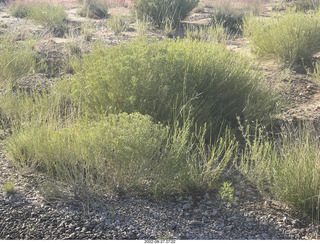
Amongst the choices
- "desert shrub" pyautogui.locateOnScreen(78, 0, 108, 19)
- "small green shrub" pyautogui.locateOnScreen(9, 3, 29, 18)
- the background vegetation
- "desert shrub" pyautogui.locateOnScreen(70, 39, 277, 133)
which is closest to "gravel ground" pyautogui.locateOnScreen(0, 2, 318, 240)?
the background vegetation

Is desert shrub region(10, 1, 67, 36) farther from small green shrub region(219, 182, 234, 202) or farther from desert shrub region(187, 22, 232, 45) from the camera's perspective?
small green shrub region(219, 182, 234, 202)

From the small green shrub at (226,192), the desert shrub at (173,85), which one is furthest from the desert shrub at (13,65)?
the small green shrub at (226,192)

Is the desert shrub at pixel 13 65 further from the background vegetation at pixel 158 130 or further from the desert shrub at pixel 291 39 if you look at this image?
the desert shrub at pixel 291 39

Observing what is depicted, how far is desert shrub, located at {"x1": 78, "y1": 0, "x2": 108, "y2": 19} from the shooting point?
37.6 ft

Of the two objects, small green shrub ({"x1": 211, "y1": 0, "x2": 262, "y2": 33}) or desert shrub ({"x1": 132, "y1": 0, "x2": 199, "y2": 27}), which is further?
small green shrub ({"x1": 211, "y1": 0, "x2": 262, "y2": 33})

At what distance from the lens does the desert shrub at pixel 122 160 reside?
3279 mm

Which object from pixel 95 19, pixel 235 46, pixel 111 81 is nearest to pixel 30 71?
pixel 111 81

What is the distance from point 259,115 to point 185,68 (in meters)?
0.99

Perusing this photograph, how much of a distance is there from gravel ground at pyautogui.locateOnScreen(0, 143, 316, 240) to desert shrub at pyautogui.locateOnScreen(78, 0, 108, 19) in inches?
346

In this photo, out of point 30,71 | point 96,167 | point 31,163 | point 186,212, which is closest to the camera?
point 186,212

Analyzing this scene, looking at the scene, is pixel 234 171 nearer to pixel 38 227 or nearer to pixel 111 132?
pixel 111 132

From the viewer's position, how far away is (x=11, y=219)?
2957 mm

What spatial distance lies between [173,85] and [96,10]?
821 cm

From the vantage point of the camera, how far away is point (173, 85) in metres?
4.18
